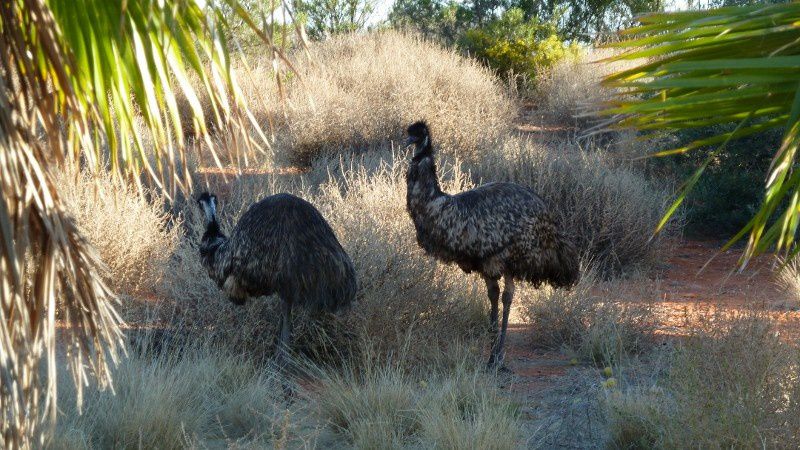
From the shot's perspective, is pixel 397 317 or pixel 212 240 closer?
pixel 212 240

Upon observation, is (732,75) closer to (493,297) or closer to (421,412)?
(421,412)

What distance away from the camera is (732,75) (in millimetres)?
2627

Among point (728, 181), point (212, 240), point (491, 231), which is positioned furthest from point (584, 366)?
point (728, 181)

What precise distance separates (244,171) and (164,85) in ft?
33.1

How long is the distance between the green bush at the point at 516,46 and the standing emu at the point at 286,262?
13103mm

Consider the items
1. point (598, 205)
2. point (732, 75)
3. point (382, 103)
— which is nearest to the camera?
point (732, 75)

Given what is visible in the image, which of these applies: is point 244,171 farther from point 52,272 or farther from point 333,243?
point 52,272

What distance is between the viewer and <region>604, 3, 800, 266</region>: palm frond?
2.50 meters

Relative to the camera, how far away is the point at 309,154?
13391 millimetres

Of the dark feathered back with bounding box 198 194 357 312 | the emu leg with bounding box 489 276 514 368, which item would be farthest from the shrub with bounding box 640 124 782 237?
the dark feathered back with bounding box 198 194 357 312

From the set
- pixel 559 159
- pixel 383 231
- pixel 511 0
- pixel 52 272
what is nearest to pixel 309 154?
pixel 559 159

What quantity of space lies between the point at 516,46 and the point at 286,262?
47.9ft

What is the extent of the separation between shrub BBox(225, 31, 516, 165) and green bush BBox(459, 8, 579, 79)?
1983mm

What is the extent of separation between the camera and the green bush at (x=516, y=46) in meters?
19.6
